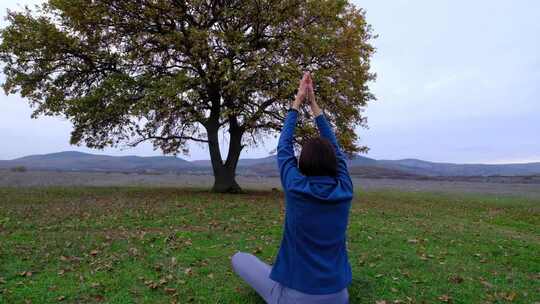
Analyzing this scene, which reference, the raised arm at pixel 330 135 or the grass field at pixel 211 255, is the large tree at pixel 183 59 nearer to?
the grass field at pixel 211 255

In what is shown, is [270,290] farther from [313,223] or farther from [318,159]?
[318,159]

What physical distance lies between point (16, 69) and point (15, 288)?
18649mm

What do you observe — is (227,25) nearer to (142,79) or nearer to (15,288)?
(142,79)

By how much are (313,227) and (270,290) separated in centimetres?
139

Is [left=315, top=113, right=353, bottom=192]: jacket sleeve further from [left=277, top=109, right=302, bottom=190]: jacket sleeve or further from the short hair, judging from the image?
[left=277, top=109, right=302, bottom=190]: jacket sleeve

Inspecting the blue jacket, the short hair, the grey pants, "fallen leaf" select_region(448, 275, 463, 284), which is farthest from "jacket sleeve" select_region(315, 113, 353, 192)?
"fallen leaf" select_region(448, 275, 463, 284)

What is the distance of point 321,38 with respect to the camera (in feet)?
68.7

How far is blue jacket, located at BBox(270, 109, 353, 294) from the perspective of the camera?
335 cm

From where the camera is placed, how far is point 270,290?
4453 millimetres

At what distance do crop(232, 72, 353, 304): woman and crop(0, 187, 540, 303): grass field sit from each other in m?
2.92

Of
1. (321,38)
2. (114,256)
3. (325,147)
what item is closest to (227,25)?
(321,38)

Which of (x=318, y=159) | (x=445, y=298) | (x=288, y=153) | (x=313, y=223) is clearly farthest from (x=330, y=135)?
(x=445, y=298)

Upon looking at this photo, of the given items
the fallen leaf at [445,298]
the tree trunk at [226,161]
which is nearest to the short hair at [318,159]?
the fallen leaf at [445,298]

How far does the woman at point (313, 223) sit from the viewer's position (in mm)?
3363
